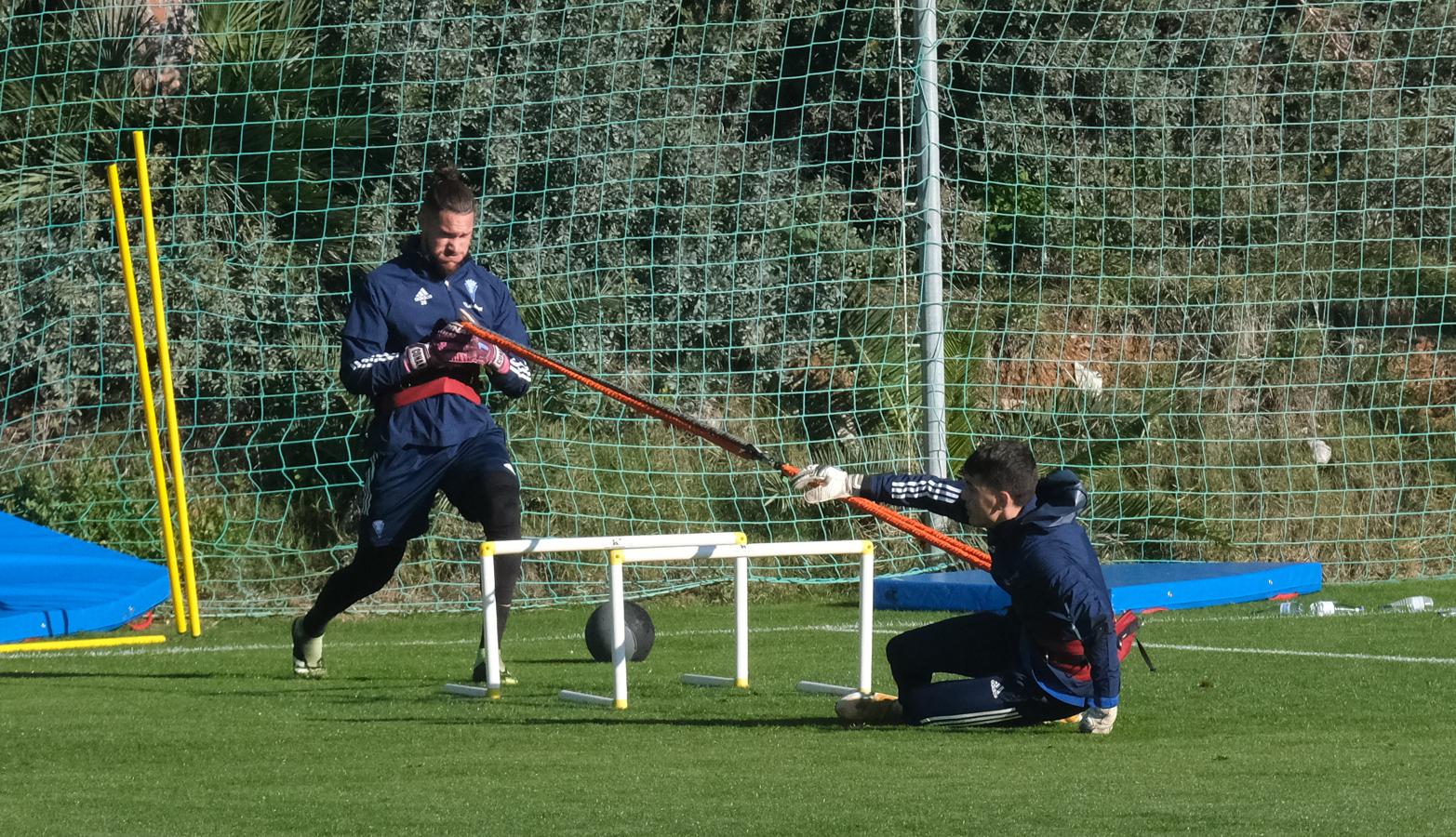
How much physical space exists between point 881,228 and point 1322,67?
3987 mm

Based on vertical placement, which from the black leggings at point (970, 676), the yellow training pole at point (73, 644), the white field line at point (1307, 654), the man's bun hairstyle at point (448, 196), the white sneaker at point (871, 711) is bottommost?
the yellow training pole at point (73, 644)

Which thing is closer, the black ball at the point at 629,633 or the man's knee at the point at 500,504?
the man's knee at the point at 500,504

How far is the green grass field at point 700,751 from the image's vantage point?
4.13 m

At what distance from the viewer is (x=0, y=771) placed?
498cm

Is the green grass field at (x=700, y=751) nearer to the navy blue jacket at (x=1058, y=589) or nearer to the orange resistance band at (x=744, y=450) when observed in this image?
the navy blue jacket at (x=1058, y=589)

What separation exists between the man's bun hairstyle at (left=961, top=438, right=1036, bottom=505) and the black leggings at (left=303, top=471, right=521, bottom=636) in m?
1.93

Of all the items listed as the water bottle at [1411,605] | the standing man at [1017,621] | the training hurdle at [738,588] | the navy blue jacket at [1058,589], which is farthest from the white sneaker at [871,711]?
the water bottle at [1411,605]

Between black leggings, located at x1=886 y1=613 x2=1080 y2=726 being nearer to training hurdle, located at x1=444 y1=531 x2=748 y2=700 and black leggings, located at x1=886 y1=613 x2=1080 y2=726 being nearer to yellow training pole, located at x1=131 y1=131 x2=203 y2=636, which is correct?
training hurdle, located at x1=444 y1=531 x2=748 y2=700

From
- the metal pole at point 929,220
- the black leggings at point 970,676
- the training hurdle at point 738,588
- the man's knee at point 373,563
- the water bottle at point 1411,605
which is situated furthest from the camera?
the metal pole at point 929,220

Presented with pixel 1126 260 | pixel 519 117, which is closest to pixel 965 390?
pixel 1126 260

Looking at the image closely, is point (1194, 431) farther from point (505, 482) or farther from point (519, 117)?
point (505, 482)

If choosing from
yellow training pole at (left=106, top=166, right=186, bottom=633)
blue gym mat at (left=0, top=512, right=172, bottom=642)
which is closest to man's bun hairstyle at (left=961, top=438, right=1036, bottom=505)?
yellow training pole at (left=106, top=166, right=186, bottom=633)

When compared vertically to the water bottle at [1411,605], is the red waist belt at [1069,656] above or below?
above

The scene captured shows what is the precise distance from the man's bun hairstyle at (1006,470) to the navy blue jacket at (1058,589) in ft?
0.14
